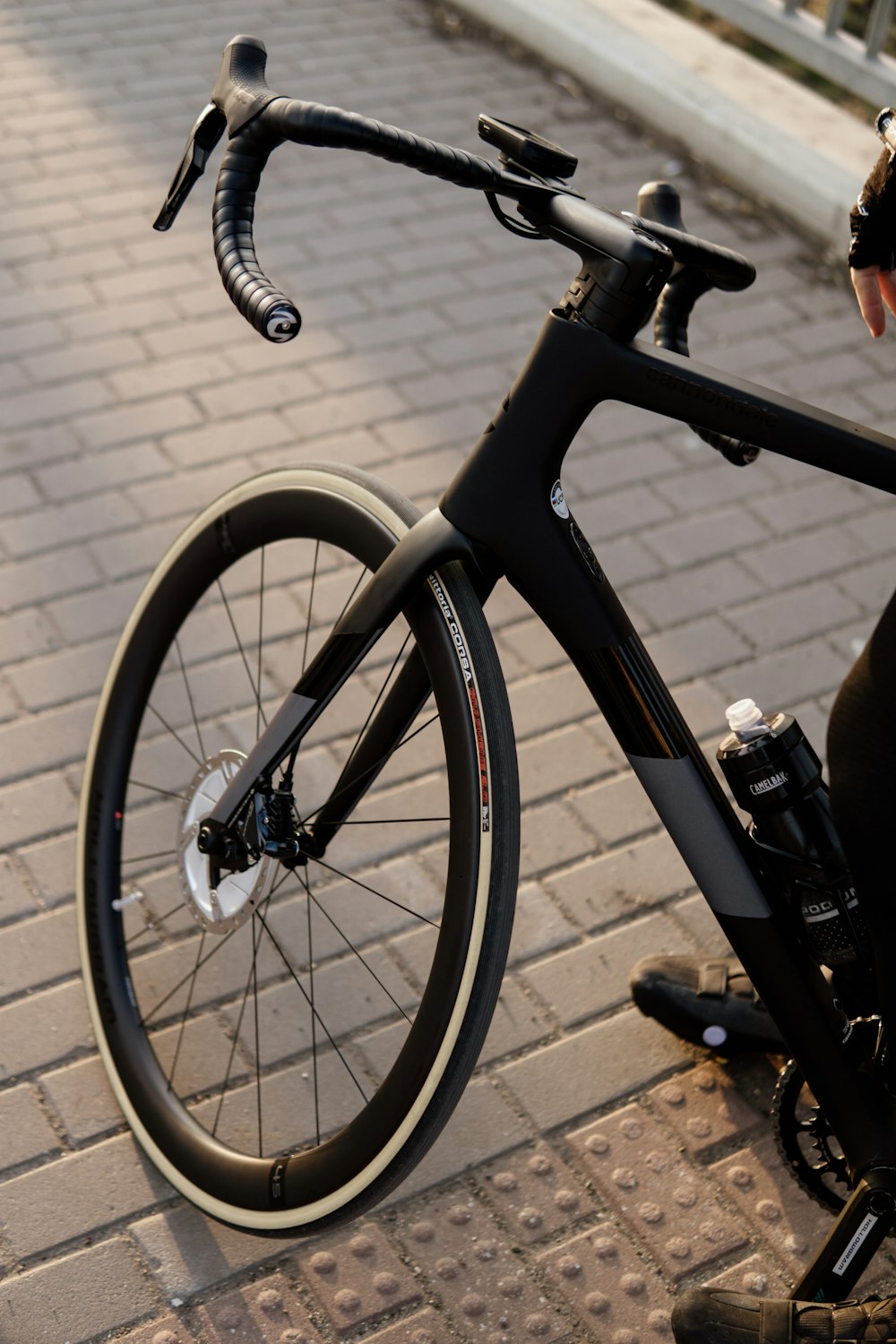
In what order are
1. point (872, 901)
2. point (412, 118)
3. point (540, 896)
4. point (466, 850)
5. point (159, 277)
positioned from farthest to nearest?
1. point (412, 118)
2. point (159, 277)
3. point (540, 896)
4. point (872, 901)
5. point (466, 850)

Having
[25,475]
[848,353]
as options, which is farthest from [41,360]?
[848,353]

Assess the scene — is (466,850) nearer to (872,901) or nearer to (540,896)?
(872,901)

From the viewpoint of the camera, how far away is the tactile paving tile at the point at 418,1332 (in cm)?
199

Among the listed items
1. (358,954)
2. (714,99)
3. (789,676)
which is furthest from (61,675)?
(714,99)

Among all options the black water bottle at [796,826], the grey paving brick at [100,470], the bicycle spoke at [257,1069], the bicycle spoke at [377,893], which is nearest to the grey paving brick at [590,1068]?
the bicycle spoke at [377,893]

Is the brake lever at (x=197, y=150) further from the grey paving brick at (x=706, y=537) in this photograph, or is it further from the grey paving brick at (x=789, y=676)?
the grey paving brick at (x=706, y=537)

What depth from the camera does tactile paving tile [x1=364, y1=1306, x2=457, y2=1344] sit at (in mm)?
1993

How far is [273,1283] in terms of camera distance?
2.05 meters

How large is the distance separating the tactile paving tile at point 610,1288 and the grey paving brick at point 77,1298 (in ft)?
1.90

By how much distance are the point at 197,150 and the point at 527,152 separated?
0.40m

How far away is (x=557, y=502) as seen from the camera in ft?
5.62

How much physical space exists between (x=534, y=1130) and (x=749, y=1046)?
1.23 ft

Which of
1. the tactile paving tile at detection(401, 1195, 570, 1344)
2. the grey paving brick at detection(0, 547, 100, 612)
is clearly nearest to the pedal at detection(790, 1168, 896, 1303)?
the tactile paving tile at detection(401, 1195, 570, 1344)

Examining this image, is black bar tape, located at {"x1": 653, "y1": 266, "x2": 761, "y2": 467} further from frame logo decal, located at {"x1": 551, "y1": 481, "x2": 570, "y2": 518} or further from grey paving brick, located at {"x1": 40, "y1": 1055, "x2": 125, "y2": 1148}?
grey paving brick, located at {"x1": 40, "y1": 1055, "x2": 125, "y2": 1148}
